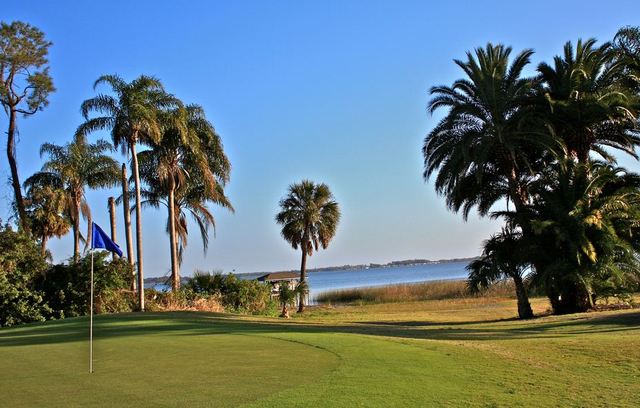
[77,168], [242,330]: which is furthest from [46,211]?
[242,330]

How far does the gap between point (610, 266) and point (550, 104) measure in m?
8.22

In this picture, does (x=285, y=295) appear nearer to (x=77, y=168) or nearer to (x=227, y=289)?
(x=227, y=289)

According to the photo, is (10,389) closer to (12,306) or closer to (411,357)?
(411,357)

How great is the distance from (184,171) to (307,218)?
13.5m

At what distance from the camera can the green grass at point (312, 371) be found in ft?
27.0

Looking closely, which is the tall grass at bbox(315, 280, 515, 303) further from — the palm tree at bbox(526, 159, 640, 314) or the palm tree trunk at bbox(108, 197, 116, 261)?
the palm tree trunk at bbox(108, 197, 116, 261)

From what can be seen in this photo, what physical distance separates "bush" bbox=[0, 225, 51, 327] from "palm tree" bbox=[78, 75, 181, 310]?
4970 mm

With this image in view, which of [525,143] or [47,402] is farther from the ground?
[525,143]

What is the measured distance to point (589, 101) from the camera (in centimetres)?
2848

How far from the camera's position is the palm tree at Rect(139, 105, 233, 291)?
3450 centimetres

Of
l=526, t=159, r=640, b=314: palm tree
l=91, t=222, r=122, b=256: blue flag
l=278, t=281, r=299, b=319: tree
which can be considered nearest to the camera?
l=91, t=222, r=122, b=256: blue flag

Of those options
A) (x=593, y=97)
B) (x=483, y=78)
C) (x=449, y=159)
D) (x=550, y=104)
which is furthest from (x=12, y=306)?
(x=593, y=97)

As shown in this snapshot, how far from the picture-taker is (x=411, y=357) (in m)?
11.6

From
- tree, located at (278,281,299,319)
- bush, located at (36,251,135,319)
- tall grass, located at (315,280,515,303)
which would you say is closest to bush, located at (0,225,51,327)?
bush, located at (36,251,135,319)
